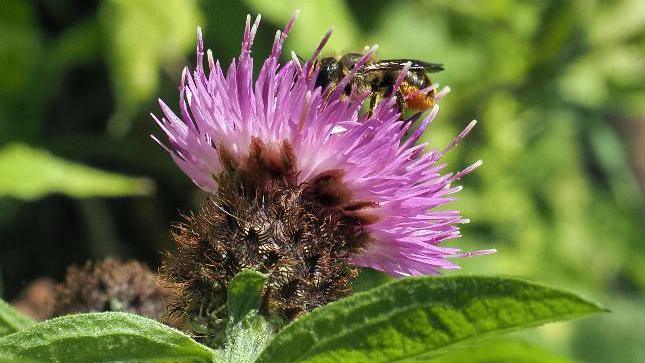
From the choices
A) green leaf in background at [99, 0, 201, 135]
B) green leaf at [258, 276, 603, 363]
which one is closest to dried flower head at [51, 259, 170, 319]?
green leaf at [258, 276, 603, 363]

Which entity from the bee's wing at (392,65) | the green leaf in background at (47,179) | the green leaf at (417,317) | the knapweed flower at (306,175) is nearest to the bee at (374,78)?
the bee's wing at (392,65)

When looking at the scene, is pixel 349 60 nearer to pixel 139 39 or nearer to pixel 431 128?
pixel 139 39

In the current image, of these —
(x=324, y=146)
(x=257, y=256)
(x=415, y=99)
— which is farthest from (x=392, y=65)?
(x=257, y=256)

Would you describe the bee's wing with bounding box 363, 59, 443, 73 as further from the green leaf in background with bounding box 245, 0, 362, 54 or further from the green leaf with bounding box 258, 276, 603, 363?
the green leaf in background with bounding box 245, 0, 362, 54

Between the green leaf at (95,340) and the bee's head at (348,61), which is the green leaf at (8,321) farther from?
the bee's head at (348,61)

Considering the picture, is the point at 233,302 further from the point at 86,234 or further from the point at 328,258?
the point at 86,234

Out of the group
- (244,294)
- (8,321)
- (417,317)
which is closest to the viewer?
(417,317)
